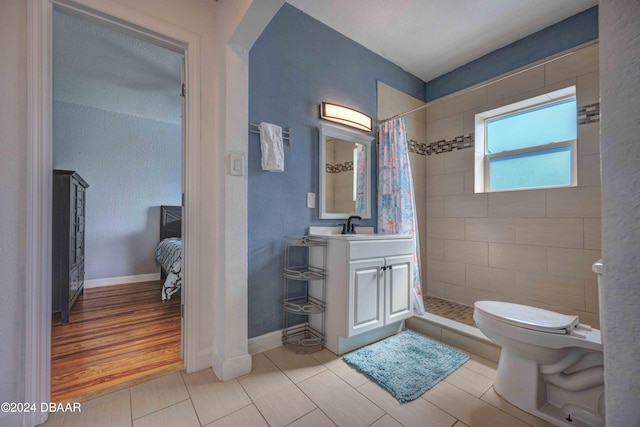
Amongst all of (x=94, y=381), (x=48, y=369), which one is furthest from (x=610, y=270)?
(x=94, y=381)

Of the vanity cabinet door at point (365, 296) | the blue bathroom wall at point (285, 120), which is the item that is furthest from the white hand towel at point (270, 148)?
the vanity cabinet door at point (365, 296)

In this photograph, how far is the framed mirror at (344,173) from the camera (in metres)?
2.21

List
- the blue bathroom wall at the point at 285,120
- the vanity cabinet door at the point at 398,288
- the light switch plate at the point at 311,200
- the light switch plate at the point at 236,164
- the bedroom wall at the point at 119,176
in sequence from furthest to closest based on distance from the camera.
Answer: the bedroom wall at the point at 119,176 → the light switch plate at the point at 311,200 → the vanity cabinet door at the point at 398,288 → the blue bathroom wall at the point at 285,120 → the light switch plate at the point at 236,164

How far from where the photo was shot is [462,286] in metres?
2.73

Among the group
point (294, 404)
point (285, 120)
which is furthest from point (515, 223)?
point (294, 404)

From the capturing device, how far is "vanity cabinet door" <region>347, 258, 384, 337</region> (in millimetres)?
1756

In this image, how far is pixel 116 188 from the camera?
370 cm

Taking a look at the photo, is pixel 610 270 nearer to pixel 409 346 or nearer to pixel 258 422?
pixel 258 422

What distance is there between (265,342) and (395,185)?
1.72m

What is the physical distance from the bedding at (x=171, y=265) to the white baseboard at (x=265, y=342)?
0.96 metres

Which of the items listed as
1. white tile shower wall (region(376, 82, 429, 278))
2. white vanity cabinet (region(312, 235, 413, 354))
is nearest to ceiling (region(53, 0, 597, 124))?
white tile shower wall (region(376, 82, 429, 278))

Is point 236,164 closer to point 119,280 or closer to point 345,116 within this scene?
point 345,116

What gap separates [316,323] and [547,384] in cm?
137

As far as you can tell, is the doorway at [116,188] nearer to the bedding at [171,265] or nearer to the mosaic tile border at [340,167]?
the bedding at [171,265]
